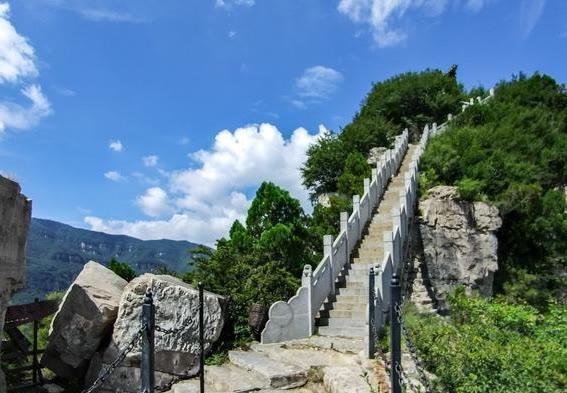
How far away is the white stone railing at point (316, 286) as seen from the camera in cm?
1001

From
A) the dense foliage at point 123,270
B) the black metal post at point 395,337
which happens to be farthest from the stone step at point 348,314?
the black metal post at point 395,337

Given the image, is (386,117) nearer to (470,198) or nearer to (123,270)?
(470,198)

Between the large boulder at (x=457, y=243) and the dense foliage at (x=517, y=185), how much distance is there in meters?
0.76

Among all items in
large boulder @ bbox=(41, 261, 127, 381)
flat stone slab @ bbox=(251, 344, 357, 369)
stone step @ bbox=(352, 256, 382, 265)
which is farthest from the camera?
stone step @ bbox=(352, 256, 382, 265)

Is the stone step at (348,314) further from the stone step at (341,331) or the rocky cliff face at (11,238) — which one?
the rocky cliff face at (11,238)

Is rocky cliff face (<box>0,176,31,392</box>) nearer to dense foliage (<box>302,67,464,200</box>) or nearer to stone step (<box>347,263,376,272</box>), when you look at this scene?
stone step (<box>347,263,376,272</box>)

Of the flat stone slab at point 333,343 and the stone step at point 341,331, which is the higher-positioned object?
the stone step at point 341,331

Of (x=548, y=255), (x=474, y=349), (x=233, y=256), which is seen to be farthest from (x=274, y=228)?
(x=548, y=255)

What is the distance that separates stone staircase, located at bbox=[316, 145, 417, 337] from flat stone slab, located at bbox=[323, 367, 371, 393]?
3.34 feet

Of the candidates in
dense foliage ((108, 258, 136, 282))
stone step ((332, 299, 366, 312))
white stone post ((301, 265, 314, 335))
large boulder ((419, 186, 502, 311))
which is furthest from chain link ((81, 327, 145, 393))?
large boulder ((419, 186, 502, 311))

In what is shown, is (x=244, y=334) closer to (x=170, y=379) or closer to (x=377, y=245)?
(x=170, y=379)

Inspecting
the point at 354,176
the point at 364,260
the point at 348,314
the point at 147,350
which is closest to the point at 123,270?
the point at 348,314

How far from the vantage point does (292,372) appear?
308 inches

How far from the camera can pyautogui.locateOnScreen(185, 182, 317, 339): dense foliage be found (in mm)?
10742
